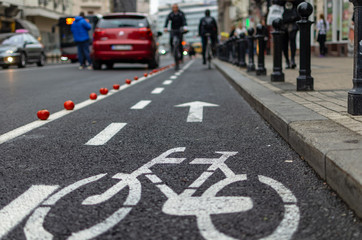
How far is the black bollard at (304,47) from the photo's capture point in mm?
6611

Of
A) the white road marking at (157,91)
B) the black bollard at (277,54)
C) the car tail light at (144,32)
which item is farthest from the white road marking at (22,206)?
the car tail light at (144,32)

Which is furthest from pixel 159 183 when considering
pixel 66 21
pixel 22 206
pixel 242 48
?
pixel 66 21

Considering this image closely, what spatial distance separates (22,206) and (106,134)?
2.18 meters

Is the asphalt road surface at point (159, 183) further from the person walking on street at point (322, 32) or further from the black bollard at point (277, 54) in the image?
the person walking on street at point (322, 32)

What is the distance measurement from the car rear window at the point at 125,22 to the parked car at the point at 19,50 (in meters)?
5.34

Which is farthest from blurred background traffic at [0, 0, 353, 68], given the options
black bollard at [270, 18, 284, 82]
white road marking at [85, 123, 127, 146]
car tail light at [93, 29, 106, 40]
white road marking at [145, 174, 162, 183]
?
white road marking at [145, 174, 162, 183]

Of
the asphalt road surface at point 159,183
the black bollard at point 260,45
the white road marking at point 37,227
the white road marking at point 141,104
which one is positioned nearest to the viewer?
the white road marking at point 37,227

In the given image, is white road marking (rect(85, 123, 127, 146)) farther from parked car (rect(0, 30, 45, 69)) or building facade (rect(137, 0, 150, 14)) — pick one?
building facade (rect(137, 0, 150, 14))

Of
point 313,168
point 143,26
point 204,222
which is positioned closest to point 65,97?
point 313,168

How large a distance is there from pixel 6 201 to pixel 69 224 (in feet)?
1.71

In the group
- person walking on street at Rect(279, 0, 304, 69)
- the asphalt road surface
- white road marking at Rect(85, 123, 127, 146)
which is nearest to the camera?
the asphalt road surface

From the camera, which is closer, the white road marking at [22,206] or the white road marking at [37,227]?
the white road marking at [37,227]

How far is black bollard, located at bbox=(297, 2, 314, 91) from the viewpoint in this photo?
21.7ft

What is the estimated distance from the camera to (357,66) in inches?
178
